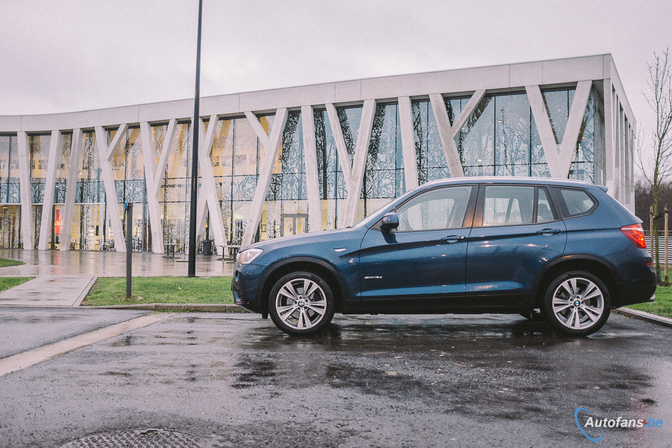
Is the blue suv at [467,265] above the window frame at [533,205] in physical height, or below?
below

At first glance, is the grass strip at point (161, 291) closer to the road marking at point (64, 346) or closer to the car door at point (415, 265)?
the road marking at point (64, 346)

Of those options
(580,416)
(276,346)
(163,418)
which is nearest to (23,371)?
(163,418)

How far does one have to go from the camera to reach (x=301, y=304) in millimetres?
6410

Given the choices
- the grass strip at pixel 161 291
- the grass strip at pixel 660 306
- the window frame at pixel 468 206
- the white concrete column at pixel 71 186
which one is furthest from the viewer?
the white concrete column at pixel 71 186

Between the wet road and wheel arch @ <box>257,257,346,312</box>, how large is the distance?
1.54ft

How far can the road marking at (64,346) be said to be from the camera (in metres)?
4.86

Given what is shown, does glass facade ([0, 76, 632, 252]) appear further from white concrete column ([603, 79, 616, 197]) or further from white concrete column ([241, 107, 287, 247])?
white concrete column ([603, 79, 616, 197])

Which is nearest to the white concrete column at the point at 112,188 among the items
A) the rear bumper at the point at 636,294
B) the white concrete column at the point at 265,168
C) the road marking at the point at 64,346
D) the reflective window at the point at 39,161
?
the reflective window at the point at 39,161

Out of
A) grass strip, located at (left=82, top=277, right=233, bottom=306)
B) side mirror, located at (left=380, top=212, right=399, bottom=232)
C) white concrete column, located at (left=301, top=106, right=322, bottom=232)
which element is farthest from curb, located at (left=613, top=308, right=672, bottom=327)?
white concrete column, located at (left=301, top=106, right=322, bottom=232)

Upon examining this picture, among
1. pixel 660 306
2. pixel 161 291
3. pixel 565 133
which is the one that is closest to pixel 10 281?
pixel 161 291

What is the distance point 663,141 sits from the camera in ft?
48.2

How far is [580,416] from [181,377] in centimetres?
298

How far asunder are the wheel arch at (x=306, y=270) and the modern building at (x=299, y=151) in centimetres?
1951

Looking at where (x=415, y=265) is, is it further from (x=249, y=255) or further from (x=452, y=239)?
(x=249, y=255)
